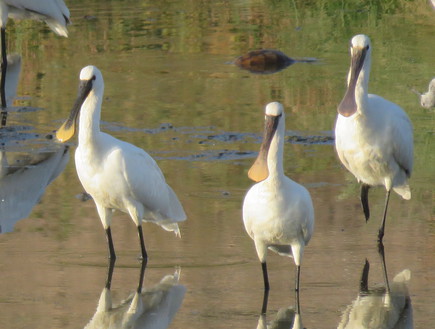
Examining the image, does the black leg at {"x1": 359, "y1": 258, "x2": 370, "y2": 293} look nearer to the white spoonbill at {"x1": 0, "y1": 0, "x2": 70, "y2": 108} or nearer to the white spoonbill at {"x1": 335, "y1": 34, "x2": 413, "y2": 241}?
the white spoonbill at {"x1": 335, "y1": 34, "x2": 413, "y2": 241}

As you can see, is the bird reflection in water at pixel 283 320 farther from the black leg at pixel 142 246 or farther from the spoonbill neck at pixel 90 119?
the spoonbill neck at pixel 90 119

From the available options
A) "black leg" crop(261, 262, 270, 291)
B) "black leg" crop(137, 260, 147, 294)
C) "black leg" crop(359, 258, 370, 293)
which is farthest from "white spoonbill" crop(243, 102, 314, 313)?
"black leg" crop(137, 260, 147, 294)

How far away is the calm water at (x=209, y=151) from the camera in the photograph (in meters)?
7.46

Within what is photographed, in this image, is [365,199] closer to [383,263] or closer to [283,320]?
[383,263]

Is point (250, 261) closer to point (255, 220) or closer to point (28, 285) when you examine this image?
point (255, 220)

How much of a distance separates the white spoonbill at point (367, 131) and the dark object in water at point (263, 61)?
5.90 m

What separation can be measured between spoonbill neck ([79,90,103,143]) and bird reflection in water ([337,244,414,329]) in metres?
1.99

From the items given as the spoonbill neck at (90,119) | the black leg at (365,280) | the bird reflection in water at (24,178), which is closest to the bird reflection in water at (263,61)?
the bird reflection in water at (24,178)

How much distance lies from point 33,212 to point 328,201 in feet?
7.20

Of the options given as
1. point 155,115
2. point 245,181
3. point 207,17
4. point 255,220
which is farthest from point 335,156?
point 207,17

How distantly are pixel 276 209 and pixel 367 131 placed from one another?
1823 mm

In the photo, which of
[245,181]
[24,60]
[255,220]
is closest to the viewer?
[255,220]

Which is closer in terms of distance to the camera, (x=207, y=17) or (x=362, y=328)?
(x=362, y=328)

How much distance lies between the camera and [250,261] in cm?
802
